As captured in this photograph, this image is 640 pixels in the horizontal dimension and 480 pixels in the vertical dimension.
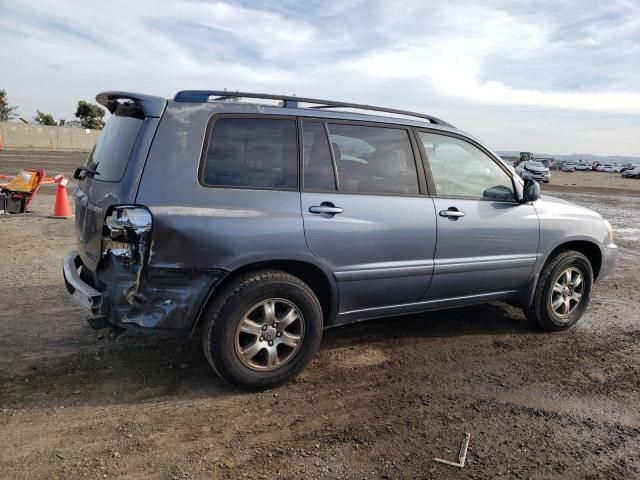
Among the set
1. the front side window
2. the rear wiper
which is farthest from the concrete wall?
the front side window

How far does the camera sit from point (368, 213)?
148 inches

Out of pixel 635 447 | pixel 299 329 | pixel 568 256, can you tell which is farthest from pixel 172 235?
pixel 568 256

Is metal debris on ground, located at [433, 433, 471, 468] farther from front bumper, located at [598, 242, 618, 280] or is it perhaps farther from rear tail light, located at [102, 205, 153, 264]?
front bumper, located at [598, 242, 618, 280]

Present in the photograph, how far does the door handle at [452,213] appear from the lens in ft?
13.5

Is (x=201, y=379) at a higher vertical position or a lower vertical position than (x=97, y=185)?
lower

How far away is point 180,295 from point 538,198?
3.19 m

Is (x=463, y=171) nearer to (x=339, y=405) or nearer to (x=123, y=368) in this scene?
(x=339, y=405)

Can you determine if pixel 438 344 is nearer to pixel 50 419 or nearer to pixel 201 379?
pixel 201 379

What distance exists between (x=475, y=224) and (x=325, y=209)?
1.40 metres

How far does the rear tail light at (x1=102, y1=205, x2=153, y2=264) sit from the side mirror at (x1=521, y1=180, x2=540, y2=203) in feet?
10.2

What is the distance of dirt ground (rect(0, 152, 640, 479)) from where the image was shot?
9.05ft

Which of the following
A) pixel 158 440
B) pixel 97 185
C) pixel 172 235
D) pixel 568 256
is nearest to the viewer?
pixel 158 440

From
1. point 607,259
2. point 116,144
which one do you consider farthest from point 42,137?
point 607,259

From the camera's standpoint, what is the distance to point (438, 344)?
4535 mm
